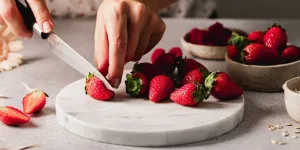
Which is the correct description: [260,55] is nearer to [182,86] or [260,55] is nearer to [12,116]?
[182,86]

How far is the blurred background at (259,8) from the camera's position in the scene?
297cm

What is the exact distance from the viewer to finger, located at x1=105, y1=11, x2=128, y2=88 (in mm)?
1380

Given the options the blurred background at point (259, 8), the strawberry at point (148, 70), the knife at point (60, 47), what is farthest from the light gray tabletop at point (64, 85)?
the blurred background at point (259, 8)

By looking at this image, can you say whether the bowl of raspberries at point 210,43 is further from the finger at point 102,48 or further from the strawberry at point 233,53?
the finger at point 102,48

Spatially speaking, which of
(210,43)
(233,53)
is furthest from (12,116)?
(210,43)

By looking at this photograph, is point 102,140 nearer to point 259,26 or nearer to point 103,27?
point 103,27

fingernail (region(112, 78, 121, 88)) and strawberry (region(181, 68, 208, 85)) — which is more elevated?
strawberry (region(181, 68, 208, 85))

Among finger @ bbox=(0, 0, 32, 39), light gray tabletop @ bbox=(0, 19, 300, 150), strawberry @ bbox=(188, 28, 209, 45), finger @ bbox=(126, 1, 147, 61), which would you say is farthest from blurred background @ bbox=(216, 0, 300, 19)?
finger @ bbox=(0, 0, 32, 39)

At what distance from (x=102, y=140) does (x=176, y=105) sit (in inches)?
7.9

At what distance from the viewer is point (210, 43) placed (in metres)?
1.77

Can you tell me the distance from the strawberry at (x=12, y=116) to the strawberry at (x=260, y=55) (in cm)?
57

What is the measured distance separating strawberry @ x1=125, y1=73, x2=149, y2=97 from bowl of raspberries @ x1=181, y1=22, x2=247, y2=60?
41 centimetres

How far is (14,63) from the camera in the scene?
1.72 m

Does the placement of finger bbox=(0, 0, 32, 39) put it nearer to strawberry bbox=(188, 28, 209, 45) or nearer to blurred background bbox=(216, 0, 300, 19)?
strawberry bbox=(188, 28, 209, 45)
